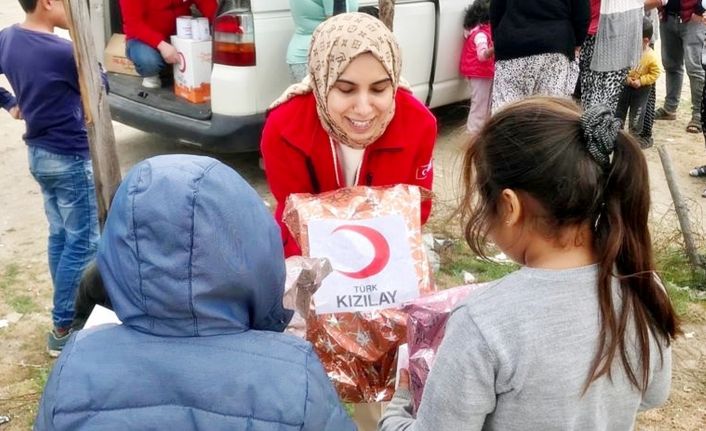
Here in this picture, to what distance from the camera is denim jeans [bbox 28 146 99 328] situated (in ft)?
9.98

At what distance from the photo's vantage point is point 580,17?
4484mm

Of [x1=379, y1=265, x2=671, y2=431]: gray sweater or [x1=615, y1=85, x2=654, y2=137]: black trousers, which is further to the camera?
[x1=615, y1=85, x2=654, y2=137]: black trousers

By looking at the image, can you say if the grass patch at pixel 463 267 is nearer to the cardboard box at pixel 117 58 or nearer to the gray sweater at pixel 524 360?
the gray sweater at pixel 524 360

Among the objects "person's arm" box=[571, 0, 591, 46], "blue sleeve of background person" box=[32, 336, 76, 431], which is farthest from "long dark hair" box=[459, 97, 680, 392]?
"person's arm" box=[571, 0, 591, 46]

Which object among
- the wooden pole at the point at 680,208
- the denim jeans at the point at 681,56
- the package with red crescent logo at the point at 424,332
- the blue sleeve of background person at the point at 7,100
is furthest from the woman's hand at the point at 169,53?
the denim jeans at the point at 681,56

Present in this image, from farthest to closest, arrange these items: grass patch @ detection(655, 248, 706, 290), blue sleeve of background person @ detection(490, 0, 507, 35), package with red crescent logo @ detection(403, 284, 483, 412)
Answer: blue sleeve of background person @ detection(490, 0, 507, 35) → grass patch @ detection(655, 248, 706, 290) → package with red crescent logo @ detection(403, 284, 483, 412)

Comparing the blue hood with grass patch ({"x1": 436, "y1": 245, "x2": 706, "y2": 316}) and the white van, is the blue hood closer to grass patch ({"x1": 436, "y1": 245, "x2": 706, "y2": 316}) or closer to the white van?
grass patch ({"x1": 436, "y1": 245, "x2": 706, "y2": 316})

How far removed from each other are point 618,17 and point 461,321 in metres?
4.33

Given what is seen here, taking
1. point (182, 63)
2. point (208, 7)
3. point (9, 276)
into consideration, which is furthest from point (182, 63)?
point (9, 276)

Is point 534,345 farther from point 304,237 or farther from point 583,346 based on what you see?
point 304,237

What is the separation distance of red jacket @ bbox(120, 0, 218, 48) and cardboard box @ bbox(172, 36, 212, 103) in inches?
10.6

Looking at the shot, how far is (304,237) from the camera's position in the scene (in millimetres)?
1761

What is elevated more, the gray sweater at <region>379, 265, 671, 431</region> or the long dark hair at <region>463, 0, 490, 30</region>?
the gray sweater at <region>379, 265, 671, 431</region>

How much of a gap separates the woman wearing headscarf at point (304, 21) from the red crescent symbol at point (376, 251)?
262 centimetres
